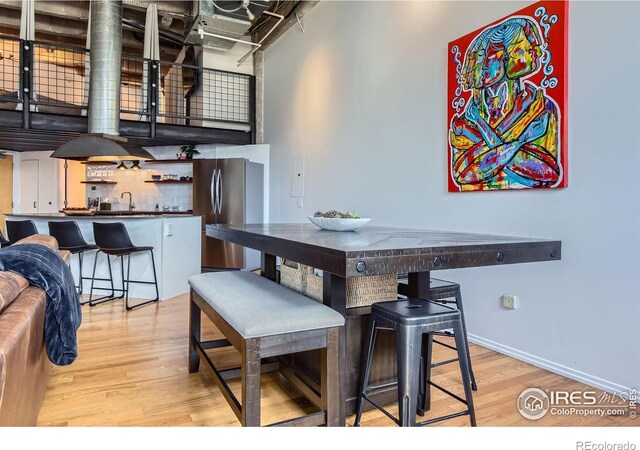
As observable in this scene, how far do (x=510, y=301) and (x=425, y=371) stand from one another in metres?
1.14

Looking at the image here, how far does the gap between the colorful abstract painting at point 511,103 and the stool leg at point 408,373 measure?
1.59 m

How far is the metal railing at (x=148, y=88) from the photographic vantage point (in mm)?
5172

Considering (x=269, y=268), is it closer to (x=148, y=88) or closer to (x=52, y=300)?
(x=52, y=300)

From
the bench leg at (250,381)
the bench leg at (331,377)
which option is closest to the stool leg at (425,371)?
the bench leg at (331,377)

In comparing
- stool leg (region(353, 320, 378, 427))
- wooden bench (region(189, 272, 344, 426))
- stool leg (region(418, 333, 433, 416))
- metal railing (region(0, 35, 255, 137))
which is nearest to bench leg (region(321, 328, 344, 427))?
wooden bench (region(189, 272, 344, 426))

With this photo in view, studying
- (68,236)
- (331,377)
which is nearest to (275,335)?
(331,377)

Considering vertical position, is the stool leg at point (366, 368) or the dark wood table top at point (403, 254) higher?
the dark wood table top at point (403, 254)

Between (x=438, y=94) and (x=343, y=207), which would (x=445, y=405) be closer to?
(x=438, y=94)

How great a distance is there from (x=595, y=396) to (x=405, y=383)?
145cm

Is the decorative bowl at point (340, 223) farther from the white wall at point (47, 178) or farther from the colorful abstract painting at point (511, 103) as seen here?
the white wall at point (47, 178)

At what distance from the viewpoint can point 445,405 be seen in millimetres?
2119

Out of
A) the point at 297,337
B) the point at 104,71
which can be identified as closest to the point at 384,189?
the point at 297,337

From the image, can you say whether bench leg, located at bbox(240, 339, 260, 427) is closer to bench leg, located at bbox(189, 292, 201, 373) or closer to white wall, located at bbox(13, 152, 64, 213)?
bench leg, located at bbox(189, 292, 201, 373)

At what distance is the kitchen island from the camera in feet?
14.7
